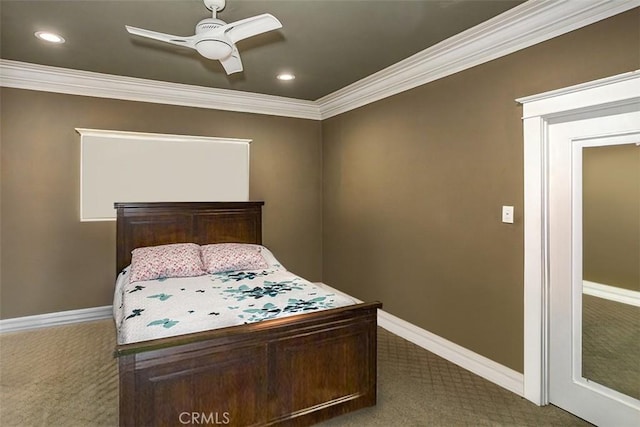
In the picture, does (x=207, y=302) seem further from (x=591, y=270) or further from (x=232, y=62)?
(x=591, y=270)

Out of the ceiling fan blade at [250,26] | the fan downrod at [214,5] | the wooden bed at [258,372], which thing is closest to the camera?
the wooden bed at [258,372]

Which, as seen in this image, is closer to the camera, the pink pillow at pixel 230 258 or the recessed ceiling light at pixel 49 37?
the recessed ceiling light at pixel 49 37

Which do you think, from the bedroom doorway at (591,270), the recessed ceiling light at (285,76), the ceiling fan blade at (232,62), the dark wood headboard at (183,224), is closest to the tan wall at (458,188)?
the bedroom doorway at (591,270)

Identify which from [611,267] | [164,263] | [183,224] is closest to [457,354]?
[611,267]

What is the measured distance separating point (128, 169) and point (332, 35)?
99.7 inches

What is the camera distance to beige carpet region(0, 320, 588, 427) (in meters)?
2.17

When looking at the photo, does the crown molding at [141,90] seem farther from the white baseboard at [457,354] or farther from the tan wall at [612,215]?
the tan wall at [612,215]

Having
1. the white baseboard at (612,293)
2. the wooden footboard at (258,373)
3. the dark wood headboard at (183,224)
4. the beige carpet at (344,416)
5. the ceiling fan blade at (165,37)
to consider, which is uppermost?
the ceiling fan blade at (165,37)

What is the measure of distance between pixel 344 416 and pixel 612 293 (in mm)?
1759

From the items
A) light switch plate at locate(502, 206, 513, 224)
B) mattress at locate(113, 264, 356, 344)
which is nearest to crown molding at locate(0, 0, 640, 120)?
light switch plate at locate(502, 206, 513, 224)

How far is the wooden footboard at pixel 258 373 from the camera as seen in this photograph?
5.54 feet

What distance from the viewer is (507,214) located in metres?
2.52
